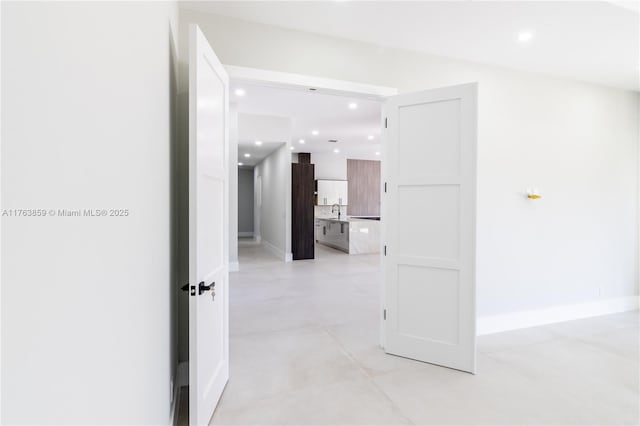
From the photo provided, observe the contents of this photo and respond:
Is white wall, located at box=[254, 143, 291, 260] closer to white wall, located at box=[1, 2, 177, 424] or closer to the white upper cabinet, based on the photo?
→ the white upper cabinet

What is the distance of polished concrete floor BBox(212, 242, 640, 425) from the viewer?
210cm

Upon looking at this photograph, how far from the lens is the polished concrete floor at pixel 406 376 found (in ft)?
6.88

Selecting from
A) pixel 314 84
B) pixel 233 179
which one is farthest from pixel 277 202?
pixel 314 84

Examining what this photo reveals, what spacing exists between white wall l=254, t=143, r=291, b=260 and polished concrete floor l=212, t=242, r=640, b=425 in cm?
346

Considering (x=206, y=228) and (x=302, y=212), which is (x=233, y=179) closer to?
(x=302, y=212)

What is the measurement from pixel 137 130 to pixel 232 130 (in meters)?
5.36

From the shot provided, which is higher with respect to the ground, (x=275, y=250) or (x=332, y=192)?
(x=332, y=192)

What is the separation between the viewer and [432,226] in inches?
109

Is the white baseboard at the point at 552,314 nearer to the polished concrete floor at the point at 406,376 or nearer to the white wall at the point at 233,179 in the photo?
the polished concrete floor at the point at 406,376

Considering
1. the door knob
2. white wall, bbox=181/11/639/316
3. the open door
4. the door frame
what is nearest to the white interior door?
the door knob

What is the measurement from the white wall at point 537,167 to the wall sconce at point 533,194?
0.07 meters

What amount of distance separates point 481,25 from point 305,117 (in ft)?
14.1

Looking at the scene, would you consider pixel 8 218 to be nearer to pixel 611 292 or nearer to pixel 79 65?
pixel 79 65

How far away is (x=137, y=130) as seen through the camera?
1.09m
